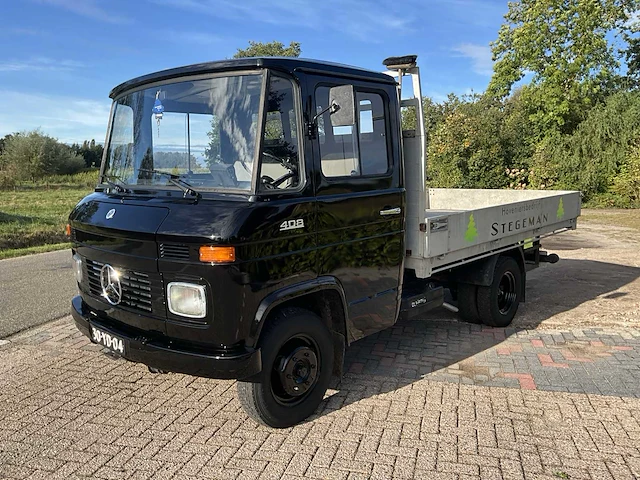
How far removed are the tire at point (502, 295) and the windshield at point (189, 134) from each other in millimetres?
3470

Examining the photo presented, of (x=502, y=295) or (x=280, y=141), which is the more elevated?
(x=280, y=141)

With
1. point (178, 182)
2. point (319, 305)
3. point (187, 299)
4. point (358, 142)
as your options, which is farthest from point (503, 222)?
point (187, 299)

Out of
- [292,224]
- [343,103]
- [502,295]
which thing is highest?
[343,103]

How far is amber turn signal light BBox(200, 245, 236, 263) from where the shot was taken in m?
3.14

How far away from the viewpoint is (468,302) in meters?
5.94

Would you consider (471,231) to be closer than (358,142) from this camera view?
No

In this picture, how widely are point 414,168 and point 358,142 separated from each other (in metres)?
0.84

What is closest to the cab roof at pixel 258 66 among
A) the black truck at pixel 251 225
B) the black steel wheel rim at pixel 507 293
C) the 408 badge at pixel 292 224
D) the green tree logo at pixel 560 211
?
the black truck at pixel 251 225

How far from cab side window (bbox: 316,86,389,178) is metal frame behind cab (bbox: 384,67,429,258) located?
369 mm

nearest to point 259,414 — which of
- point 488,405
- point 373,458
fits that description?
point 373,458

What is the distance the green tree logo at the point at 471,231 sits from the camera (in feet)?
17.0

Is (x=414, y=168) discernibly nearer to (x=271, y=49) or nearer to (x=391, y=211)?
(x=391, y=211)

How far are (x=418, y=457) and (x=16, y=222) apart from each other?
14195 millimetres

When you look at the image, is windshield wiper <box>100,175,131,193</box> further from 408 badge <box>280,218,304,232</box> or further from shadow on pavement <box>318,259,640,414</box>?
shadow on pavement <box>318,259,640,414</box>
